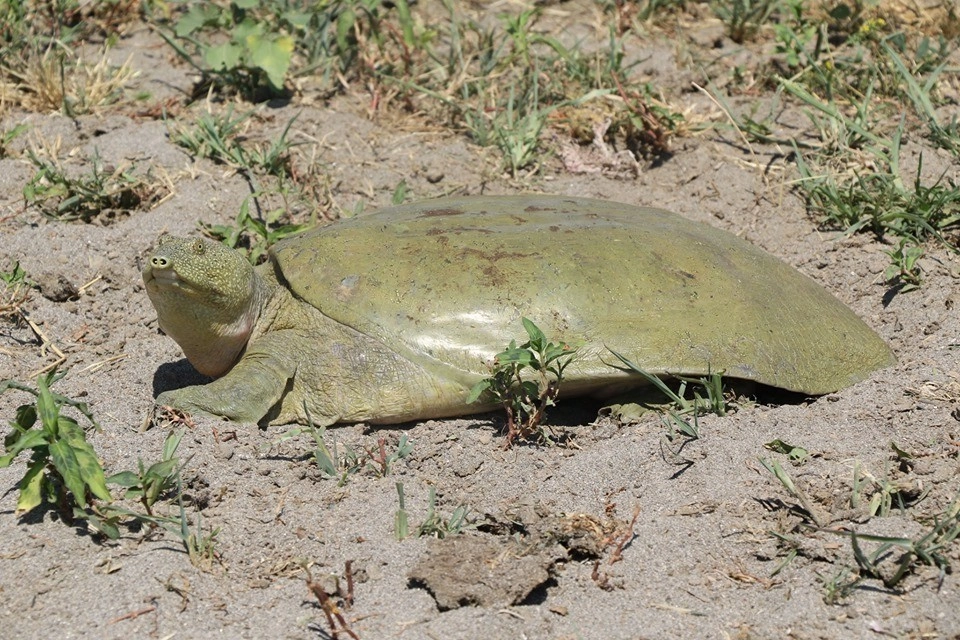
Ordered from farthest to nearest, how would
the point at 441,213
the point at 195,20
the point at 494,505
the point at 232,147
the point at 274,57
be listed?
the point at 195,20
the point at 274,57
the point at 232,147
the point at 441,213
the point at 494,505

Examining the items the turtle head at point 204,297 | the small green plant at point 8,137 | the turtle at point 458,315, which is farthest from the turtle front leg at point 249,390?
the small green plant at point 8,137

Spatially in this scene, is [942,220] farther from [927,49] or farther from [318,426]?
[318,426]

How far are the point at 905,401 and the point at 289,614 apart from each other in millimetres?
1886

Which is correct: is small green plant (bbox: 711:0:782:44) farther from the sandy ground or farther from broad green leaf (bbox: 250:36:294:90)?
broad green leaf (bbox: 250:36:294:90)

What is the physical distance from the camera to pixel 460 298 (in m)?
3.31

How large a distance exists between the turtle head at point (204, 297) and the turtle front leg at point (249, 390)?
12 cm

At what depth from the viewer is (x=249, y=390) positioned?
3285 mm

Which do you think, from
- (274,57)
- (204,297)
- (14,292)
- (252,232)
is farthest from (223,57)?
(204,297)

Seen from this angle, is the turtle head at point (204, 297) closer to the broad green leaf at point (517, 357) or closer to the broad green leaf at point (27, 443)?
the broad green leaf at point (27, 443)

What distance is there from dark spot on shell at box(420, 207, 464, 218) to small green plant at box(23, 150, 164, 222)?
1330 mm

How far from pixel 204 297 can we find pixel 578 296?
1.18 m

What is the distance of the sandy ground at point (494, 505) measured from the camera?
241 centimetres

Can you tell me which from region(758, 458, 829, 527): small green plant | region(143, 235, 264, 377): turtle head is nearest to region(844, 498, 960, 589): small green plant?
region(758, 458, 829, 527): small green plant

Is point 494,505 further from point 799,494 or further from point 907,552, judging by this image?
point 907,552
